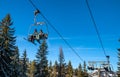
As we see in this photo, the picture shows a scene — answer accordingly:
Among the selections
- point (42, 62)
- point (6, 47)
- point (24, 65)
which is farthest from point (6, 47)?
point (24, 65)

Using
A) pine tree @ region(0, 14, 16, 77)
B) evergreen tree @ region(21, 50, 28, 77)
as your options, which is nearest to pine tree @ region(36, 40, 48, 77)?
evergreen tree @ region(21, 50, 28, 77)

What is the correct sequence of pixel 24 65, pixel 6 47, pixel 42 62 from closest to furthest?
pixel 6 47 → pixel 42 62 → pixel 24 65

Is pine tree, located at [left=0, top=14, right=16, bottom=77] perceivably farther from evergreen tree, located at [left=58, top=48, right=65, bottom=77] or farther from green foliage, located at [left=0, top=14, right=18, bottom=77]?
evergreen tree, located at [left=58, top=48, right=65, bottom=77]

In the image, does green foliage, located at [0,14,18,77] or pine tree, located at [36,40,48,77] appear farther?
pine tree, located at [36,40,48,77]

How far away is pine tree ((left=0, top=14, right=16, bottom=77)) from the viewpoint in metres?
36.9

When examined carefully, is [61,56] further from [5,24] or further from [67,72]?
[5,24]

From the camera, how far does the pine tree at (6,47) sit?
121 ft

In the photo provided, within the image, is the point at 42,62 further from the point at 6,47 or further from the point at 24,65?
the point at 6,47

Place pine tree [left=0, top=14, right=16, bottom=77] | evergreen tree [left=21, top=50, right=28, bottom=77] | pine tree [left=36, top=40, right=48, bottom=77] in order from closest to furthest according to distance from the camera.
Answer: pine tree [left=0, top=14, right=16, bottom=77] → pine tree [left=36, top=40, right=48, bottom=77] → evergreen tree [left=21, top=50, right=28, bottom=77]

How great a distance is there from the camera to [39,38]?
17688mm

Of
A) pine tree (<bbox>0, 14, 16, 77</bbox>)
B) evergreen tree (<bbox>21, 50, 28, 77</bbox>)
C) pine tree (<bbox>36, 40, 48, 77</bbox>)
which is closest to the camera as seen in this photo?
pine tree (<bbox>0, 14, 16, 77</bbox>)

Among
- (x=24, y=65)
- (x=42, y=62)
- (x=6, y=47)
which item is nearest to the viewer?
(x=6, y=47)

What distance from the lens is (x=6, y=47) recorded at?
3888cm

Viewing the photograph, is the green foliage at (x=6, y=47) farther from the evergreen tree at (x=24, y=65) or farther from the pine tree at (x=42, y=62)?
the evergreen tree at (x=24, y=65)
